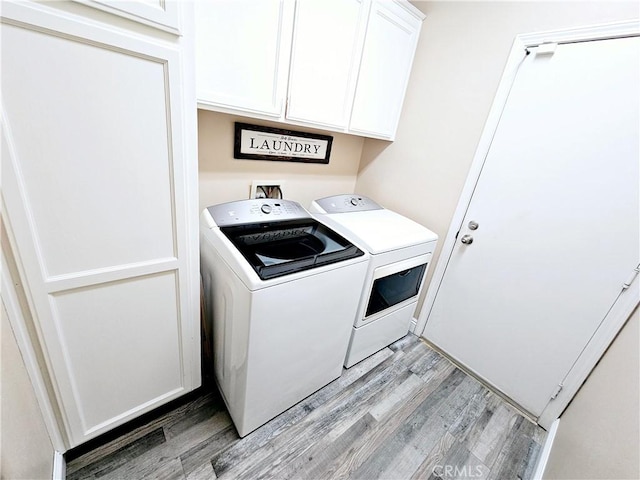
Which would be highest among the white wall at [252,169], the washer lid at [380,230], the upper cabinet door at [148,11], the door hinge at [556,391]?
the upper cabinet door at [148,11]

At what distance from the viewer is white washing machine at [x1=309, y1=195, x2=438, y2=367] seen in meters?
1.50

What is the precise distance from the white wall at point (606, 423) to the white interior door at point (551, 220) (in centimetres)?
14

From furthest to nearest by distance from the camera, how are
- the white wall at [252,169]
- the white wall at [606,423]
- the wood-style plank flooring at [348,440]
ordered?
the white wall at [252,169] < the wood-style plank flooring at [348,440] < the white wall at [606,423]

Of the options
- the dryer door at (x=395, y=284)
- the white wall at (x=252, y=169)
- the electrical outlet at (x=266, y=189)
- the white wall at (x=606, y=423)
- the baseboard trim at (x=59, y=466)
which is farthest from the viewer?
the electrical outlet at (x=266, y=189)

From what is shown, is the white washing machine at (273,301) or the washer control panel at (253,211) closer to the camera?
the white washing machine at (273,301)

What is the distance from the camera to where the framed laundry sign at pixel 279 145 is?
1521 millimetres

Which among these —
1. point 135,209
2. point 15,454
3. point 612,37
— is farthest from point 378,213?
point 15,454

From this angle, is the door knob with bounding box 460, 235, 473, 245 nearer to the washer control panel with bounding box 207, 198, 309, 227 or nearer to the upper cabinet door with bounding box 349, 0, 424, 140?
the upper cabinet door with bounding box 349, 0, 424, 140

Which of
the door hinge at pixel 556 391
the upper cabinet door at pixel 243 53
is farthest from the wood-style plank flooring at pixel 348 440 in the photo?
the upper cabinet door at pixel 243 53

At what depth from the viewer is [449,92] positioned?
167 centimetres

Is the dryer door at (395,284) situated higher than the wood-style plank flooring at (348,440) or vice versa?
the dryer door at (395,284)

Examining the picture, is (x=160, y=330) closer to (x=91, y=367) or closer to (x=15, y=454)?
(x=91, y=367)

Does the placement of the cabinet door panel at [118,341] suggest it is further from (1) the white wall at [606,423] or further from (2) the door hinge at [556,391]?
(2) the door hinge at [556,391]

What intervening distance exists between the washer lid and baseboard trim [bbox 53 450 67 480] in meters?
1.52
